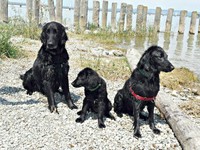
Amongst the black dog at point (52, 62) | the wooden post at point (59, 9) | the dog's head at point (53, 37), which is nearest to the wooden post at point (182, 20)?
the wooden post at point (59, 9)

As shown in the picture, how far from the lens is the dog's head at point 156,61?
502 cm

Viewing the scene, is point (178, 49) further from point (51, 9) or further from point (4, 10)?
point (4, 10)

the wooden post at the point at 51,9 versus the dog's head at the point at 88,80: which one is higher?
the wooden post at the point at 51,9

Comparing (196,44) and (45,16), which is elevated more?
(45,16)

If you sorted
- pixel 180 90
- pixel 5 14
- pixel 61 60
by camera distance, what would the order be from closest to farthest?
pixel 61 60 → pixel 180 90 → pixel 5 14

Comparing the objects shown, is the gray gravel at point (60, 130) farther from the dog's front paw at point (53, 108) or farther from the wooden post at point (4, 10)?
the wooden post at point (4, 10)

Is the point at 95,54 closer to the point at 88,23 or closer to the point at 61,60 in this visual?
the point at 61,60

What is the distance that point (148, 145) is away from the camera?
4.91m

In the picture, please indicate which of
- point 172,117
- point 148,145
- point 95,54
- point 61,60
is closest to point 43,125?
point 61,60

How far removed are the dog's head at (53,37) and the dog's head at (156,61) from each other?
5.21 feet

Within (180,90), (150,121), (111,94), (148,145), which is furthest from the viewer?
(180,90)

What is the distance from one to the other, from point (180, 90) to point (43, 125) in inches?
167

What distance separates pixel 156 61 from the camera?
16.5 ft

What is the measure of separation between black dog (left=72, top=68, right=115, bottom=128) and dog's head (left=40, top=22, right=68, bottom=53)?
74 centimetres
